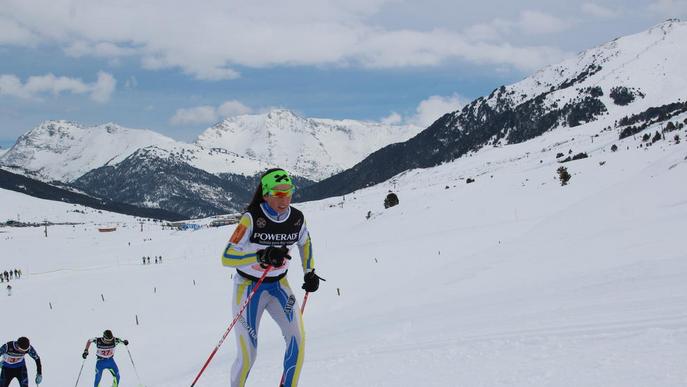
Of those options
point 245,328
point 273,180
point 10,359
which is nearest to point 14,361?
point 10,359

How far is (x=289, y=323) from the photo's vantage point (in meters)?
7.11

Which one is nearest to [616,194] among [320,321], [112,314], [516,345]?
[320,321]

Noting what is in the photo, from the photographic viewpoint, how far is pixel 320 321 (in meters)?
20.1

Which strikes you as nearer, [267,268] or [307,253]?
[267,268]

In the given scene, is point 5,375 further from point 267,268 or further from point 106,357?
point 267,268

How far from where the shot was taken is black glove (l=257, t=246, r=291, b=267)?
21.3ft

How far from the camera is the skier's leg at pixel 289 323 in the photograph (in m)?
6.92

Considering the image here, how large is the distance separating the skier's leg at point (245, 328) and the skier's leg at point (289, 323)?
168 millimetres

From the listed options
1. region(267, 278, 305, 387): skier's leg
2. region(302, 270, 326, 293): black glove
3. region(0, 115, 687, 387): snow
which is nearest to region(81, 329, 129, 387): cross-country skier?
region(0, 115, 687, 387): snow

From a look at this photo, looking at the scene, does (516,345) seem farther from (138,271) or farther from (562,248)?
(138,271)

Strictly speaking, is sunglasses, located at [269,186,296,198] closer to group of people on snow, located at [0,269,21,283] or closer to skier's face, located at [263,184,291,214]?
skier's face, located at [263,184,291,214]

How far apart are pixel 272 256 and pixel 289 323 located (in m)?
1.15

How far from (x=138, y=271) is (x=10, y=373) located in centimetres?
4367

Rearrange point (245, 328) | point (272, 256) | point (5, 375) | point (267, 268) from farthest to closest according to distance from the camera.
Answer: point (5, 375)
point (245, 328)
point (267, 268)
point (272, 256)
